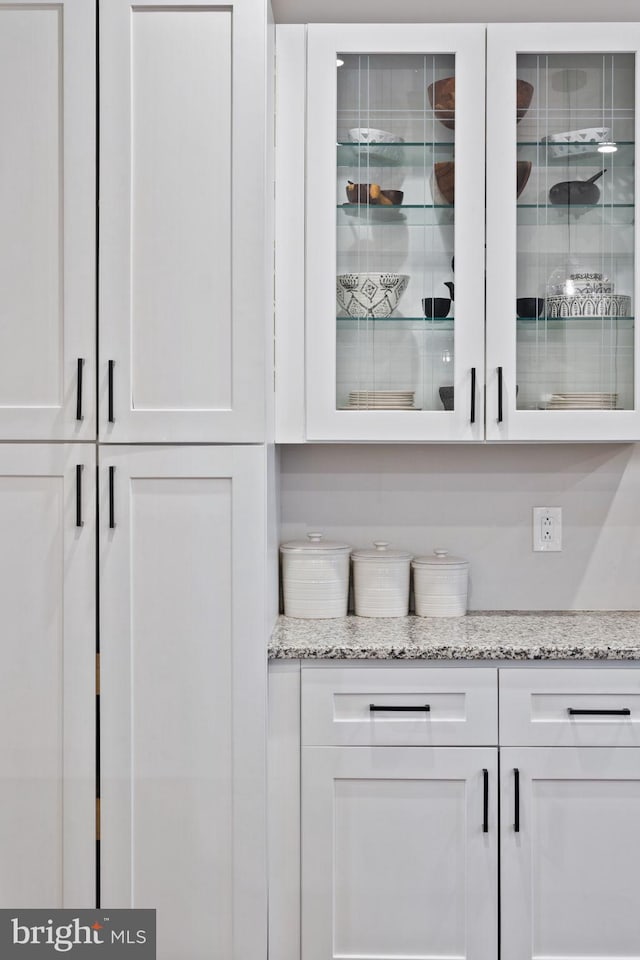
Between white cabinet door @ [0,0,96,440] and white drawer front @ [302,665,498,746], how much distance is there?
80 centimetres

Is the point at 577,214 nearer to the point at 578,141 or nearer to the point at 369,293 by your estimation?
the point at 578,141

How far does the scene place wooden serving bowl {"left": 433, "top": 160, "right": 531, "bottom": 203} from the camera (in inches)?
82.7

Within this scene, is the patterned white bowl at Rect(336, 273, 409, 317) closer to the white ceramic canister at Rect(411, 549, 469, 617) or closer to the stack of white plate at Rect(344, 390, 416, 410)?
the stack of white plate at Rect(344, 390, 416, 410)

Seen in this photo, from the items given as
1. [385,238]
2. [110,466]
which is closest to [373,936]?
[110,466]

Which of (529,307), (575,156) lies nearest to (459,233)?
(529,307)

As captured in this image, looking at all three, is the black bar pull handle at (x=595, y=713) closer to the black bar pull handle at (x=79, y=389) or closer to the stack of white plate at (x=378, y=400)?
the stack of white plate at (x=378, y=400)

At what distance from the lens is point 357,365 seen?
2.13 m

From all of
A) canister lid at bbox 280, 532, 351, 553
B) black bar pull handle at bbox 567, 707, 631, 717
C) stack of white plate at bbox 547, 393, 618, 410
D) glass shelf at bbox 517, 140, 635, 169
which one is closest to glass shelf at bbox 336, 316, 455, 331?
stack of white plate at bbox 547, 393, 618, 410

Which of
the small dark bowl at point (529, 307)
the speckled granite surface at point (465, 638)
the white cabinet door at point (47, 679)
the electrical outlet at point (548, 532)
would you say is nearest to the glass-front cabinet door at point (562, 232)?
the small dark bowl at point (529, 307)

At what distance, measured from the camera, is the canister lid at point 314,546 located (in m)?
2.19

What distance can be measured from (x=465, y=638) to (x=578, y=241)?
3.44ft

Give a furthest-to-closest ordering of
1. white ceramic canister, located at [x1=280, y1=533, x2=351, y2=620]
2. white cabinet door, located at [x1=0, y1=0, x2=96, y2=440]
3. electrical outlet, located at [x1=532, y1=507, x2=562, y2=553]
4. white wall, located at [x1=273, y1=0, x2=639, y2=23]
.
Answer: electrical outlet, located at [x1=532, y1=507, x2=562, y2=553] < white ceramic canister, located at [x1=280, y1=533, x2=351, y2=620] < white wall, located at [x1=273, y1=0, x2=639, y2=23] < white cabinet door, located at [x1=0, y1=0, x2=96, y2=440]

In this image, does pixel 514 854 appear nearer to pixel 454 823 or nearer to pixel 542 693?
pixel 454 823

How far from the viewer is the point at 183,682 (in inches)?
72.2
